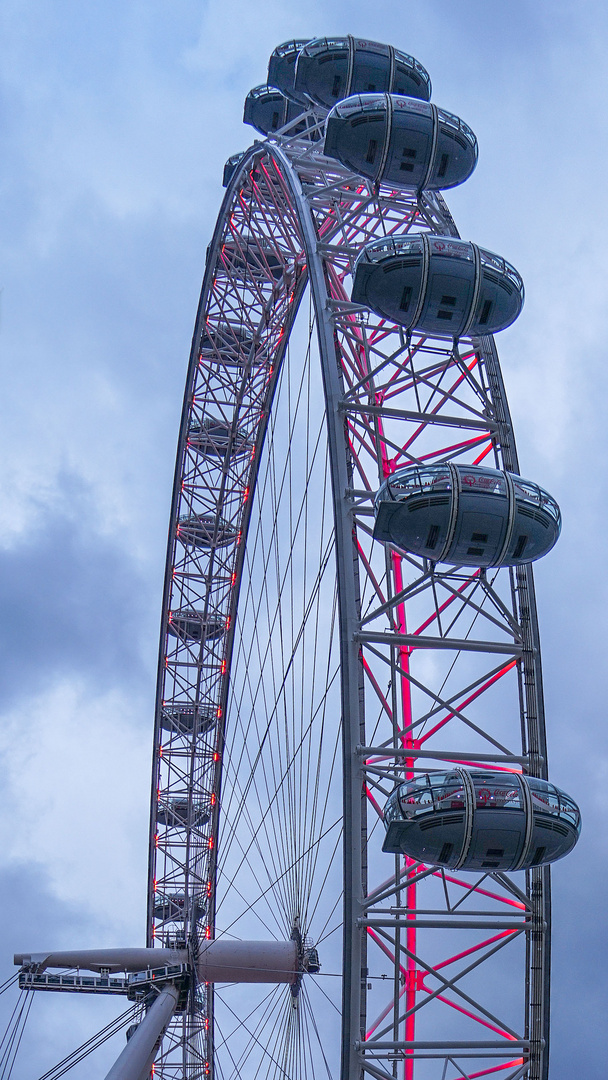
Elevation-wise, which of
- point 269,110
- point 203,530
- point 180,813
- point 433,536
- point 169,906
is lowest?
point 433,536

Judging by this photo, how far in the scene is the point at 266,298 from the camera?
30734 mm

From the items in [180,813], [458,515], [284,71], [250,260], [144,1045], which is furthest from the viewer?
[180,813]

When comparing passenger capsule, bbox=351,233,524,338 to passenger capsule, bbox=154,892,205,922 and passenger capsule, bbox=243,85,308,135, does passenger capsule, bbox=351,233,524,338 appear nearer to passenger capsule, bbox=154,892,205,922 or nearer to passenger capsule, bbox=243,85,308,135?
passenger capsule, bbox=243,85,308,135

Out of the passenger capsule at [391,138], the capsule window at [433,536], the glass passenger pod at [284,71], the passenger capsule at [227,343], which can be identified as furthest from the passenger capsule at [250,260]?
the capsule window at [433,536]

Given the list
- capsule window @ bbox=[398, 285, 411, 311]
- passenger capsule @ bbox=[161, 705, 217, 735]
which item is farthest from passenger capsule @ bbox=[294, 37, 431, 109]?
passenger capsule @ bbox=[161, 705, 217, 735]

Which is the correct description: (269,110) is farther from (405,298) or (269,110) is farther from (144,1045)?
(144,1045)

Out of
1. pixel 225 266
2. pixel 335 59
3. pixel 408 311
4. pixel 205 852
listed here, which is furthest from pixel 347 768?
pixel 205 852

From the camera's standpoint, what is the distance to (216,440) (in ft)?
109

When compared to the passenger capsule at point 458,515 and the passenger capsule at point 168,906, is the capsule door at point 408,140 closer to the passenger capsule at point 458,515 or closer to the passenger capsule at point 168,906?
the passenger capsule at point 458,515

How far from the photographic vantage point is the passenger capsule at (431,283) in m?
18.3

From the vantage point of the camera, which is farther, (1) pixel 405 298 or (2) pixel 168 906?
(2) pixel 168 906

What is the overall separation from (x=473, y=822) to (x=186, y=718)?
2038 centimetres

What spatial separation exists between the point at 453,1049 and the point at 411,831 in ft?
12.0

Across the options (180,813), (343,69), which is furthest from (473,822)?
(180,813)
